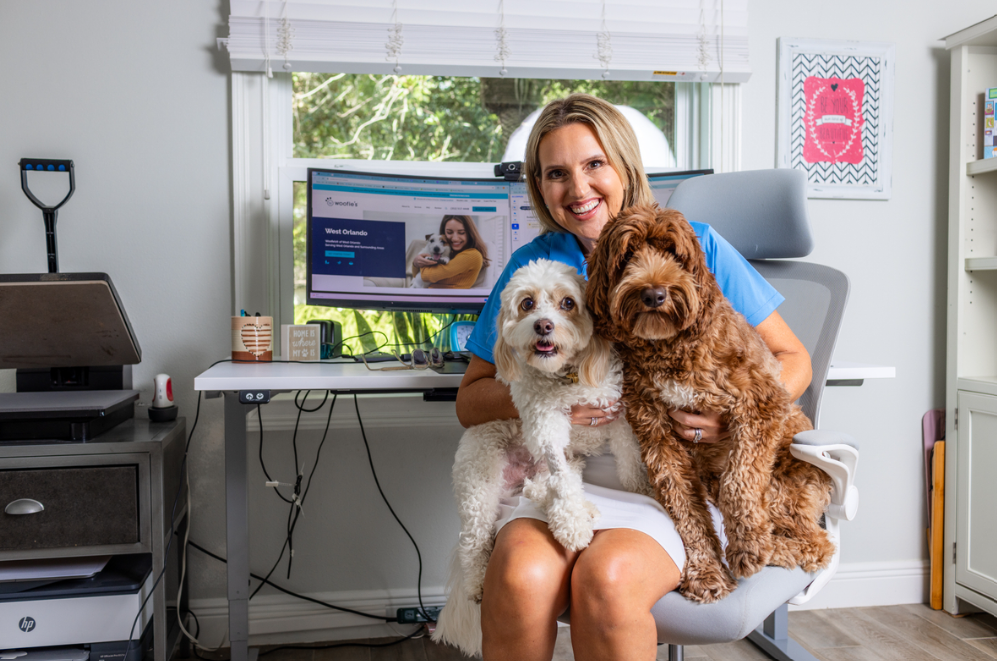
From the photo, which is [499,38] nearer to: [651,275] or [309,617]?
[651,275]

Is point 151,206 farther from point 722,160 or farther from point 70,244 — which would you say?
point 722,160

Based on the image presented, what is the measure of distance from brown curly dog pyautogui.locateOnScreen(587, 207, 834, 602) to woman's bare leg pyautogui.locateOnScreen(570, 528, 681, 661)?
0.25 ft

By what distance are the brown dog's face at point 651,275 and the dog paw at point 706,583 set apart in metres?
0.37

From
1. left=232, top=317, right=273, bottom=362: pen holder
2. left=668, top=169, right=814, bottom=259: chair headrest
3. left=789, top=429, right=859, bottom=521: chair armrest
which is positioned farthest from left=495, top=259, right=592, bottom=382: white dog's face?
left=232, top=317, right=273, bottom=362: pen holder

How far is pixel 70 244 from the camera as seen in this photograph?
6.40 ft

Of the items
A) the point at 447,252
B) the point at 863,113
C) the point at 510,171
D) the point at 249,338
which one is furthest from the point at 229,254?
the point at 863,113

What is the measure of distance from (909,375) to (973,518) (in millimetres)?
→ 501

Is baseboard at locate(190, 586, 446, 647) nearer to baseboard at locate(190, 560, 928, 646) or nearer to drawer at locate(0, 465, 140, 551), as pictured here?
baseboard at locate(190, 560, 928, 646)

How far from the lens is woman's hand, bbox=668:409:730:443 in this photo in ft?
3.50

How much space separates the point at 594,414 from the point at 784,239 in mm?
686

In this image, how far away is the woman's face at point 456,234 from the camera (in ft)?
6.50

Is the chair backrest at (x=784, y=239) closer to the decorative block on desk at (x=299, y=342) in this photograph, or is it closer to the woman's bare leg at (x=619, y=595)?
the woman's bare leg at (x=619, y=595)

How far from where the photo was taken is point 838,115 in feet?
7.32

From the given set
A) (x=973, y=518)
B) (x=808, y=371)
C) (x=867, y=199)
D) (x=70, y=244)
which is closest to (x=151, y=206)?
(x=70, y=244)
